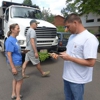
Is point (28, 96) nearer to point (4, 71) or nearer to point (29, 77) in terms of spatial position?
point (29, 77)

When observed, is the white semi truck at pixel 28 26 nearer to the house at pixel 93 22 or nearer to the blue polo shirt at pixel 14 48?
the blue polo shirt at pixel 14 48

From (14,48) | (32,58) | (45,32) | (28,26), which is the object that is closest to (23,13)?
(28,26)

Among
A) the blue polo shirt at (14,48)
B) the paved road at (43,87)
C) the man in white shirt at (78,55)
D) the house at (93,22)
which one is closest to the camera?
the man in white shirt at (78,55)

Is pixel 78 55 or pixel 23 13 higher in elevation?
pixel 23 13

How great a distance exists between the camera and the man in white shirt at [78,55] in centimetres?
181

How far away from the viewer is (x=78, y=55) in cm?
192

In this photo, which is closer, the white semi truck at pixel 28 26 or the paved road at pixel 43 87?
the paved road at pixel 43 87

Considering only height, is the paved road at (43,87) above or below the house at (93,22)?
below

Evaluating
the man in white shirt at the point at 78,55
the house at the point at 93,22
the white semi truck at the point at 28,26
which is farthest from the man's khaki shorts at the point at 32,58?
the house at the point at 93,22

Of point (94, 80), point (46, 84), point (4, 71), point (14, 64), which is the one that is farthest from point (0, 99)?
point (94, 80)

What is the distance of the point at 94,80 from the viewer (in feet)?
15.3

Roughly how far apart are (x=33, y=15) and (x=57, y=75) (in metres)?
4.02

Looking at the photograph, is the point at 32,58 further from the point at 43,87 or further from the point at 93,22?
A: the point at 93,22

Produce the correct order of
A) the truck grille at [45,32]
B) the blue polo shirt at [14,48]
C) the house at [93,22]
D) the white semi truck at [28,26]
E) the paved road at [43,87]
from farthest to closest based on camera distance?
the house at [93,22], the truck grille at [45,32], the white semi truck at [28,26], the paved road at [43,87], the blue polo shirt at [14,48]
